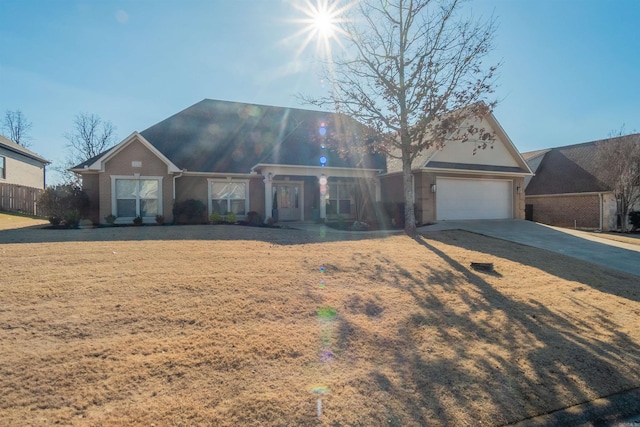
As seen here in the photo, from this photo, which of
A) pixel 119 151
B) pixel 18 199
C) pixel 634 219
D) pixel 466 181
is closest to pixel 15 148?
pixel 18 199

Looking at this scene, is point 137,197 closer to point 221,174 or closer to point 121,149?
point 121,149

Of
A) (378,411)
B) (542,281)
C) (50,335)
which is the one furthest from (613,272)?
(50,335)

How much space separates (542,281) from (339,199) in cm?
1293

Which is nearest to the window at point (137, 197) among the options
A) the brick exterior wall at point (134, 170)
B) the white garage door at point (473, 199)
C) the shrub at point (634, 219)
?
the brick exterior wall at point (134, 170)

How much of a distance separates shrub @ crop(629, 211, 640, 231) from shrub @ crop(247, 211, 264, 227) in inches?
927

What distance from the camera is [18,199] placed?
2195 cm

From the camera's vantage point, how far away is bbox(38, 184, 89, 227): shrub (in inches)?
549

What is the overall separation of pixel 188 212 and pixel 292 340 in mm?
12648

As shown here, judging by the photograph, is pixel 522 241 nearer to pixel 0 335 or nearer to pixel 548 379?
pixel 548 379

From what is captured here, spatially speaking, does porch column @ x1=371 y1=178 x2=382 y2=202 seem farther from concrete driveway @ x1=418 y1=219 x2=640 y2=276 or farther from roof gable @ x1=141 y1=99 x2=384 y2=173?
concrete driveway @ x1=418 y1=219 x2=640 y2=276

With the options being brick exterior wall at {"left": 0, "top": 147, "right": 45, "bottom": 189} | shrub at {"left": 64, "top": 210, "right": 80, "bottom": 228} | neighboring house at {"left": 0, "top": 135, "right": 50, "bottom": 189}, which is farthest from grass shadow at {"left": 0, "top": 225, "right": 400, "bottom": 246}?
brick exterior wall at {"left": 0, "top": 147, "right": 45, "bottom": 189}

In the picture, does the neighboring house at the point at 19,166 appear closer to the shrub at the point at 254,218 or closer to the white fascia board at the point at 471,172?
the shrub at the point at 254,218

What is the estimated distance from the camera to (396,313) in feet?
18.2

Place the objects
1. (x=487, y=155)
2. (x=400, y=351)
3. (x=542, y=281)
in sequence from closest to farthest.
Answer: (x=400, y=351) → (x=542, y=281) → (x=487, y=155)
